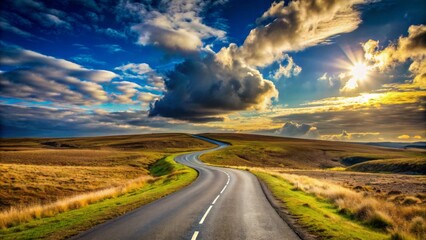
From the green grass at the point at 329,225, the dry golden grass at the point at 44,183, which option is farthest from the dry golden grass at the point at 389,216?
the dry golden grass at the point at 44,183

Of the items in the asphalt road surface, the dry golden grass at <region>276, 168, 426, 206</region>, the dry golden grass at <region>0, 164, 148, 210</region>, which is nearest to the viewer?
the asphalt road surface

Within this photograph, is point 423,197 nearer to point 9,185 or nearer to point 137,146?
point 9,185

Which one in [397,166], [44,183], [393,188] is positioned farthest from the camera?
[397,166]

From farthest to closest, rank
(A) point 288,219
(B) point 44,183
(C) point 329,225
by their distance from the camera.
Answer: (B) point 44,183
(A) point 288,219
(C) point 329,225

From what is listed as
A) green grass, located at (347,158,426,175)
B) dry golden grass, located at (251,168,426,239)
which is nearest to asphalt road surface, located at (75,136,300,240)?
dry golden grass, located at (251,168,426,239)

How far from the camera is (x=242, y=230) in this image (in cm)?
1130

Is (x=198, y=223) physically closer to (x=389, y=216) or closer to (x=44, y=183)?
(x=389, y=216)

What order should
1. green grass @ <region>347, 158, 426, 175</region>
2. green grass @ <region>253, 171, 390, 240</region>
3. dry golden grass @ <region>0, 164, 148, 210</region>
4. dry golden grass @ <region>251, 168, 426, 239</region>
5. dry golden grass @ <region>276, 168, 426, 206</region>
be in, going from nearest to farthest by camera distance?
1. green grass @ <region>253, 171, 390, 240</region>
2. dry golden grass @ <region>251, 168, 426, 239</region>
3. dry golden grass @ <region>276, 168, 426, 206</region>
4. dry golden grass @ <region>0, 164, 148, 210</region>
5. green grass @ <region>347, 158, 426, 175</region>

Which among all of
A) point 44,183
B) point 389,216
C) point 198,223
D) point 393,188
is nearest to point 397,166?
point 393,188

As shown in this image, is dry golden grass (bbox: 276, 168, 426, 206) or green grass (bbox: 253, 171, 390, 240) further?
dry golden grass (bbox: 276, 168, 426, 206)

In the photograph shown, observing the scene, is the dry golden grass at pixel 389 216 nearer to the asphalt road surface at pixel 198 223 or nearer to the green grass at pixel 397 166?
the asphalt road surface at pixel 198 223

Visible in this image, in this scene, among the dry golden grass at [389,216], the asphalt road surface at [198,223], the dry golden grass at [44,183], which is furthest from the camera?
the dry golden grass at [44,183]

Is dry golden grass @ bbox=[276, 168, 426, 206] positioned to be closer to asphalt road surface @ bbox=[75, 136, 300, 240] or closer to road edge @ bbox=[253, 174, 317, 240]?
road edge @ bbox=[253, 174, 317, 240]

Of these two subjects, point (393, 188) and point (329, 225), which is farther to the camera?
point (393, 188)
